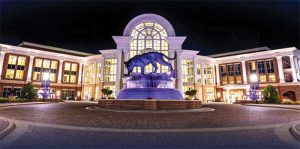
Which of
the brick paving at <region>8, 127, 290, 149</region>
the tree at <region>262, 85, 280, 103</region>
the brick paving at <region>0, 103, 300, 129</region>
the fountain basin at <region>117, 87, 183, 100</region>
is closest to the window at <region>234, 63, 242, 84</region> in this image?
the tree at <region>262, 85, 280, 103</region>

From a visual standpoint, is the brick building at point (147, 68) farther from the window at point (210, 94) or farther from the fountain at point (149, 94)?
the fountain at point (149, 94)

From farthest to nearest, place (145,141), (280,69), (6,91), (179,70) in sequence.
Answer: (179,70) → (280,69) → (6,91) → (145,141)

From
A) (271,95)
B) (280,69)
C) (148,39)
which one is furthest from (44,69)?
(280,69)

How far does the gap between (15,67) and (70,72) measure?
1392 centimetres

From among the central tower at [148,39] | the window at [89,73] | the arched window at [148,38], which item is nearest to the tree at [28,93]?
the central tower at [148,39]

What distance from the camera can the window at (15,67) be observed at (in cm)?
4435

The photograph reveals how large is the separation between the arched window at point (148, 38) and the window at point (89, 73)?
606 inches

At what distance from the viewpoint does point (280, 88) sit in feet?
143

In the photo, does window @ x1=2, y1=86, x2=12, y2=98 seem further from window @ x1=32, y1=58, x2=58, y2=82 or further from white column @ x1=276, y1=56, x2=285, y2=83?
white column @ x1=276, y1=56, x2=285, y2=83

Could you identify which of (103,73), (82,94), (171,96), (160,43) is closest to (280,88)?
(160,43)

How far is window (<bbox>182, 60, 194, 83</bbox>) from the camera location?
5006 cm

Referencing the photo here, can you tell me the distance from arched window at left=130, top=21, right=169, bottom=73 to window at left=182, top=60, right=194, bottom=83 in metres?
7.86

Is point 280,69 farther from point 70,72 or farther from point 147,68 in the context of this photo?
point 70,72

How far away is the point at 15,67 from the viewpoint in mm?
45156
